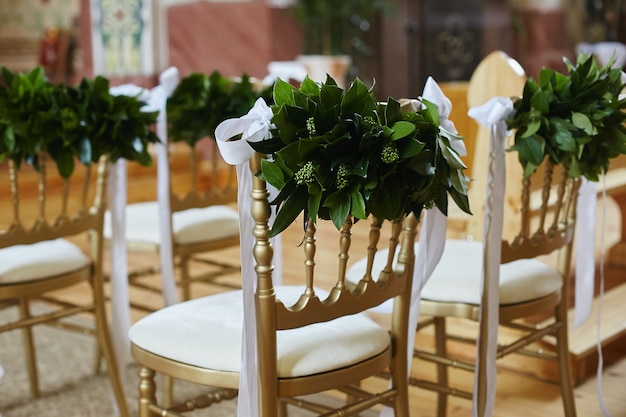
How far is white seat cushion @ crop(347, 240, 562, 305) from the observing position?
223 cm

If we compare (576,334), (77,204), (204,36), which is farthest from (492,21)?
(576,334)

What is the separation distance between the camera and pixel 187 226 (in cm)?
300

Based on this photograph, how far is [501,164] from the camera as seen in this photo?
7.13ft

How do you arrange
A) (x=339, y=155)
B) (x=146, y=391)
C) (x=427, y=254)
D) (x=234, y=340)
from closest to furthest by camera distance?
1. (x=339, y=155)
2. (x=234, y=340)
3. (x=146, y=391)
4. (x=427, y=254)

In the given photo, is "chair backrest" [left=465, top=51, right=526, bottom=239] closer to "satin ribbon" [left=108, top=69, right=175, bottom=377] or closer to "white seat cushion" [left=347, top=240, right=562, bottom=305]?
"white seat cushion" [left=347, top=240, right=562, bottom=305]

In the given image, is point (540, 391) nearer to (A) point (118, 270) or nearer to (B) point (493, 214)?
(B) point (493, 214)

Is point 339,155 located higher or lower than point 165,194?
higher

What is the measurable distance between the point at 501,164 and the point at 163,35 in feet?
18.2

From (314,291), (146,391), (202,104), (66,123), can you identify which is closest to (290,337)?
(314,291)

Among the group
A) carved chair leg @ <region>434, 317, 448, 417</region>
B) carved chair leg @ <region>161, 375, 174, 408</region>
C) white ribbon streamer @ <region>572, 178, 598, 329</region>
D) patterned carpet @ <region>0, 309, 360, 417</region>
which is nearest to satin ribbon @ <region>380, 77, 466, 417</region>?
carved chair leg @ <region>434, 317, 448, 417</region>

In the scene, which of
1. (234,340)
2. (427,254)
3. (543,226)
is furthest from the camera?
Answer: (543,226)

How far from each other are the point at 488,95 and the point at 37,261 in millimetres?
1635

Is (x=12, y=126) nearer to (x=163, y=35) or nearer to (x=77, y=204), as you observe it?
(x=77, y=204)

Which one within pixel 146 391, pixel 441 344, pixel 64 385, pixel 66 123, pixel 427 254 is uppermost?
pixel 66 123
